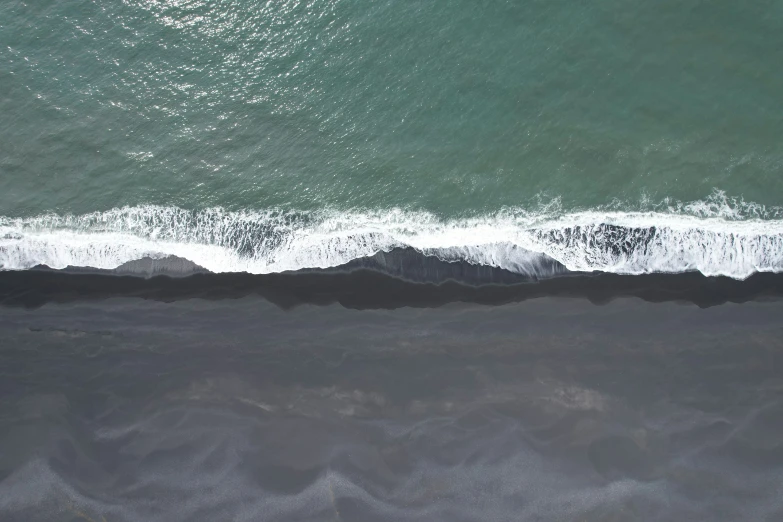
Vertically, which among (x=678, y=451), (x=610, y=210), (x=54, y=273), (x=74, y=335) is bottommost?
(x=678, y=451)

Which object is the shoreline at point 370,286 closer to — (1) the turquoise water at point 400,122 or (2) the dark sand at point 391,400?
(2) the dark sand at point 391,400

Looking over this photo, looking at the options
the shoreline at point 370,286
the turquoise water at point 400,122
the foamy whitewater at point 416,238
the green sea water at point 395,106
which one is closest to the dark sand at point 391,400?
the shoreline at point 370,286

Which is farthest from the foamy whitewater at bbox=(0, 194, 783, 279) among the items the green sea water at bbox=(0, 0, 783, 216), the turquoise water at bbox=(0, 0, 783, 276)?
the green sea water at bbox=(0, 0, 783, 216)

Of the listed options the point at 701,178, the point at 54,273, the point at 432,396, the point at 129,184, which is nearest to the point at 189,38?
the point at 129,184

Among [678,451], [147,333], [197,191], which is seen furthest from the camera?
[197,191]

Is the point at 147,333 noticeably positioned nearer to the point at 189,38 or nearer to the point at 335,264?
the point at 335,264

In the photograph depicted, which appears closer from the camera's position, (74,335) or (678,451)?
(678,451)

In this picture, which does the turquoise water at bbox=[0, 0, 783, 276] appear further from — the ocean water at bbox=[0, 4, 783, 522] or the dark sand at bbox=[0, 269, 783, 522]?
the dark sand at bbox=[0, 269, 783, 522]

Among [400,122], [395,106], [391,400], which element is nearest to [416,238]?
[400,122]
